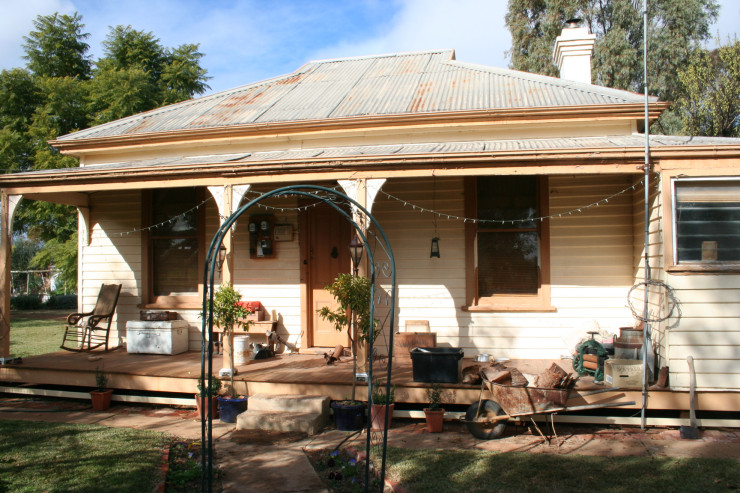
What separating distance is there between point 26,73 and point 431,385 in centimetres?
2242

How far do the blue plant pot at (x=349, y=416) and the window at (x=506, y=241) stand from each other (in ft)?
8.52

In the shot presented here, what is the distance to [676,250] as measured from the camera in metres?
5.88

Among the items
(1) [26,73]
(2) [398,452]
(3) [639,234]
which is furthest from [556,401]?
(1) [26,73]

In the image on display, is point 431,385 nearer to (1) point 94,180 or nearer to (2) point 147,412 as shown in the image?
(2) point 147,412

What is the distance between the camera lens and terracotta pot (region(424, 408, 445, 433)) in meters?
5.98

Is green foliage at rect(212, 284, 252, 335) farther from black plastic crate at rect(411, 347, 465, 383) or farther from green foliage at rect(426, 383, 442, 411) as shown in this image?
green foliage at rect(426, 383, 442, 411)

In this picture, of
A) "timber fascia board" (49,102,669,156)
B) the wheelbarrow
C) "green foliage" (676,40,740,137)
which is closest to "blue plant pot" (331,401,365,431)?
the wheelbarrow

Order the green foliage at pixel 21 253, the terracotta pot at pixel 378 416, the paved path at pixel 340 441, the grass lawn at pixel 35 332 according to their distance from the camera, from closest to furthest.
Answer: the paved path at pixel 340 441 → the terracotta pot at pixel 378 416 → the grass lawn at pixel 35 332 → the green foliage at pixel 21 253

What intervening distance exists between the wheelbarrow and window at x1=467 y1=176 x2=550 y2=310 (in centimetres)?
220

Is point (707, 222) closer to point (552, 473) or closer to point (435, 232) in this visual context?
point (552, 473)

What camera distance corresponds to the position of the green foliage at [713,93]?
704 inches

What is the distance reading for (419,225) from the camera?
8.14 meters

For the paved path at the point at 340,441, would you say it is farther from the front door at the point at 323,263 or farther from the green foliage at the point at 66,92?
the green foliage at the point at 66,92

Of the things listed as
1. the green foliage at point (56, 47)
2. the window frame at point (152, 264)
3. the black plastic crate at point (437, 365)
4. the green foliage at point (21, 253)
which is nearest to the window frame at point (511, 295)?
the black plastic crate at point (437, 365)
